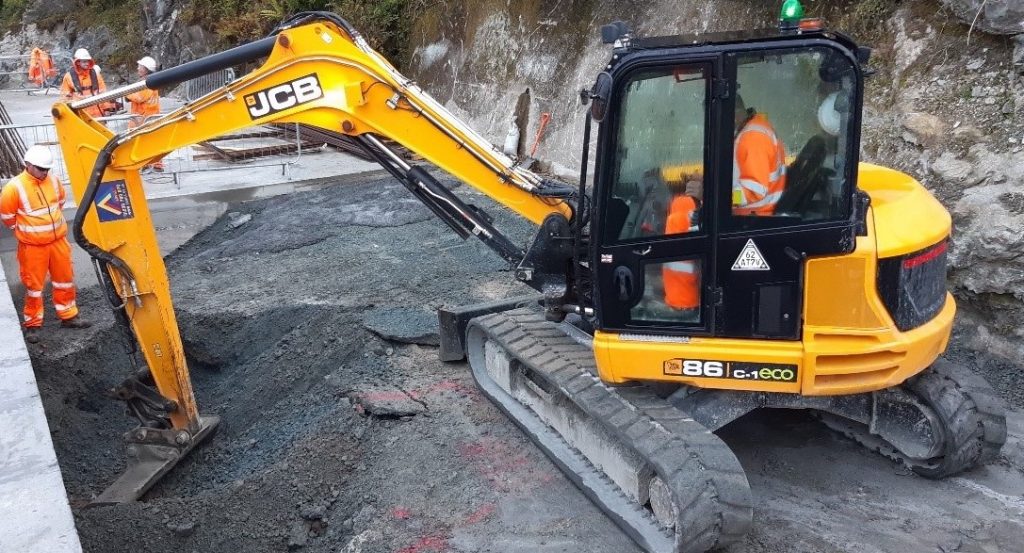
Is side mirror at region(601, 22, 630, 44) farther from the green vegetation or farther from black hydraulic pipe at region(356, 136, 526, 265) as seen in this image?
the green vegetation

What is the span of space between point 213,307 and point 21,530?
166 inches

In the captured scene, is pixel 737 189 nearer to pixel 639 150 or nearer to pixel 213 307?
pixel 639 150

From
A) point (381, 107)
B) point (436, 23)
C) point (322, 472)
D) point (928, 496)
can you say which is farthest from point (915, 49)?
point (436, 23)

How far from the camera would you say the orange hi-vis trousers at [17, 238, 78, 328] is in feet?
24.6

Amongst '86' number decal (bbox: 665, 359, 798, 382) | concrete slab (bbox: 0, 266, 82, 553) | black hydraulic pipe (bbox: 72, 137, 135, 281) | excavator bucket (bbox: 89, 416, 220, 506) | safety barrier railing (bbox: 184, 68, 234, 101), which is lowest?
excavator bucket (bbox: 89, 416, 220, 506)

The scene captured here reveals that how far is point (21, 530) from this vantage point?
373 centimetres

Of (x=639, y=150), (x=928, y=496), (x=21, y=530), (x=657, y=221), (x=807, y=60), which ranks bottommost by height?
(x=928, y=496)

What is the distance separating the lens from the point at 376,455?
5262 millimetres

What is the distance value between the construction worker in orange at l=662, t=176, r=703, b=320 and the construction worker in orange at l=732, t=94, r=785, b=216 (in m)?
0.19

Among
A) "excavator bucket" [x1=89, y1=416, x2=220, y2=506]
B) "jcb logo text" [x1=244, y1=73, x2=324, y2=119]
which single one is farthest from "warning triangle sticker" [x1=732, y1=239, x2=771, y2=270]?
"excavator bucket" [x1=89, y1=416, x2=220, y2=506]

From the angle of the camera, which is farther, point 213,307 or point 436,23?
point 436,23

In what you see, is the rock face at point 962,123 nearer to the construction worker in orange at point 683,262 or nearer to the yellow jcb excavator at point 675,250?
the yellow jcb excavator at point 675,250

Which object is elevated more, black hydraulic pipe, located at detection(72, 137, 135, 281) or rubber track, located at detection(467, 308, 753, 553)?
black hydraulic pipe, located at detection(72, 137, 135, 281)

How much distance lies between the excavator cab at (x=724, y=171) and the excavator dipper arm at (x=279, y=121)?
0.80 m
